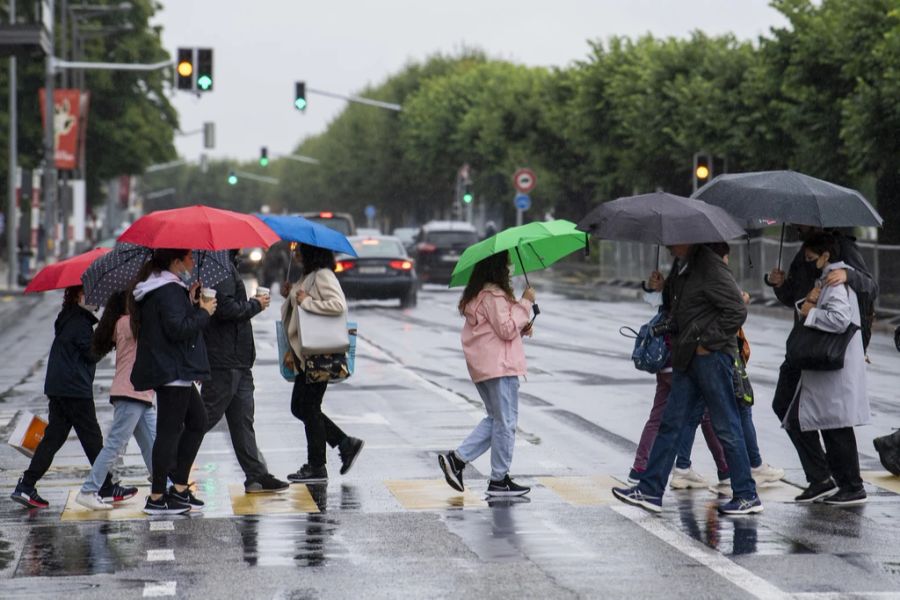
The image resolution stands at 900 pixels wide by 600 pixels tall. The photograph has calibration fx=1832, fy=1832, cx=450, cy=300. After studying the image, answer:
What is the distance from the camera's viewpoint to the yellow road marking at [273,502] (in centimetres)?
1045

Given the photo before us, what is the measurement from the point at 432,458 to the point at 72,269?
3.24m

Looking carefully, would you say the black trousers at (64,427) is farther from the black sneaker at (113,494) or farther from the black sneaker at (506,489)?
the black sneaker at (506,489)

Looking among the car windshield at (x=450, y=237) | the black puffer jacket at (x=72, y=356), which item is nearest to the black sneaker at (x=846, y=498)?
the black puffer jacket at (x=72, y=356)

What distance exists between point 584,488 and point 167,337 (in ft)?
9.44

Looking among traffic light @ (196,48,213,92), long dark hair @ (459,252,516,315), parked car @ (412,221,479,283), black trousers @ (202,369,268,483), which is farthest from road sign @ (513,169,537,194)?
long dark hair @ (459,252,516,315)

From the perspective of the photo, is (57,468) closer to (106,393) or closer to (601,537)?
(601,537)

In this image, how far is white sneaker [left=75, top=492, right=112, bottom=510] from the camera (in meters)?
10.5

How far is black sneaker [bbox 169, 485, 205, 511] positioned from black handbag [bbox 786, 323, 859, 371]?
356 centimetres

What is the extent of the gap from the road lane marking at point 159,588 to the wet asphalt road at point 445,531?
0.05ft

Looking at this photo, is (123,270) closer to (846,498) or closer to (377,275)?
(846,498)

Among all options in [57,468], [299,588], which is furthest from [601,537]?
[57,468]

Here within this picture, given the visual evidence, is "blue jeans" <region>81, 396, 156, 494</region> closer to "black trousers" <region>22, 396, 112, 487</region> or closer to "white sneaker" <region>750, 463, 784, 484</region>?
"black trousers" <region>22, 396, 112, 487</region>

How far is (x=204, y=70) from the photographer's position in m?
34.6

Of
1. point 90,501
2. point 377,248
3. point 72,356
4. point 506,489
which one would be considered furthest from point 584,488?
point 377,248
